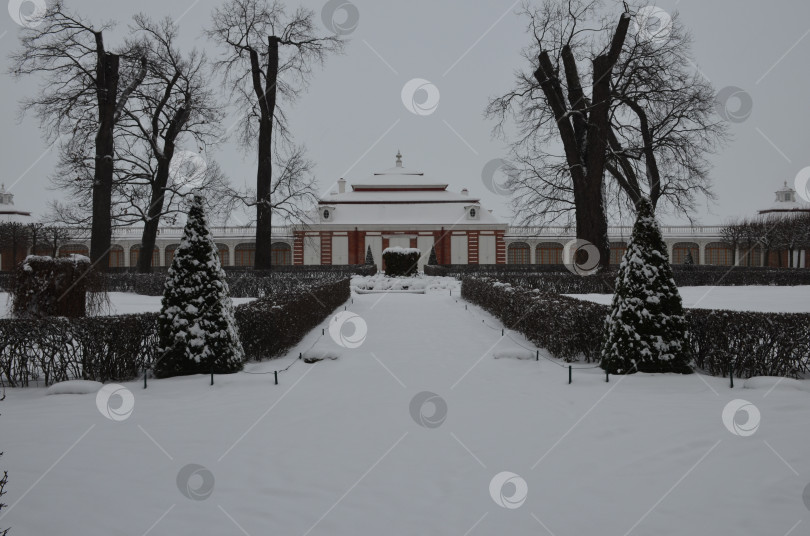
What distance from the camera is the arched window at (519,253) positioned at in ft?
150

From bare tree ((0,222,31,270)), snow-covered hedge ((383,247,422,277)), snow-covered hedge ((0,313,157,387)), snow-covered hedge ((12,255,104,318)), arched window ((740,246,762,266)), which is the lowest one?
snow-covered hedge ((0,313,157,387))

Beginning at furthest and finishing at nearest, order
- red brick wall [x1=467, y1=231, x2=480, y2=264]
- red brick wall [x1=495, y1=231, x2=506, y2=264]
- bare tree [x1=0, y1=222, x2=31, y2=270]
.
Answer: red brick wall [x1=495, y1=231, x2=506, y2=264] < red brick wall [x1=467, y1=231, x2=480, y2=264] < bare tree [x1=0, y1=222, x2=31, y2=270]

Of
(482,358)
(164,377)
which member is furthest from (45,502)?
(482,358)

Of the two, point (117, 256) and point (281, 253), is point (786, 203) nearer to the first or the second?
point (281, 253)

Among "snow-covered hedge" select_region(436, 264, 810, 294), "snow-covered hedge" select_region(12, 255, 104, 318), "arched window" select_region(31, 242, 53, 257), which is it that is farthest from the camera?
"arched window" select_region(31, 242, 53, 257)

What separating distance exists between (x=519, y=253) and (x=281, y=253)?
64.3ft

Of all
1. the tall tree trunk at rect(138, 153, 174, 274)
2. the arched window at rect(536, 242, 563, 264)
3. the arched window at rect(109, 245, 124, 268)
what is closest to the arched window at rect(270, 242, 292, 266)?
the arched window at rect(109, 245, 124, 268)

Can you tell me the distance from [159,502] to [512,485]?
2.54 metres

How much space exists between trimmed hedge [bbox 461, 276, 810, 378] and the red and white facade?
1203 inches

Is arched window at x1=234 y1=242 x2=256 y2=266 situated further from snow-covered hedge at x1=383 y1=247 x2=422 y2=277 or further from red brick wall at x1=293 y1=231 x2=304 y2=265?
snow-covered hedge at x1=383 y1=247 x2=422 y2=277

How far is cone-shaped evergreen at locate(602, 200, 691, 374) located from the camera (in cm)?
716

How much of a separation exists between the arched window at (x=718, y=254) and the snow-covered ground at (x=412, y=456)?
4428 cm

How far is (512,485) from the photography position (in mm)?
4180

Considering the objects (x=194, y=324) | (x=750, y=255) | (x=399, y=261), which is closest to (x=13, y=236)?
(x=399, y=261)
